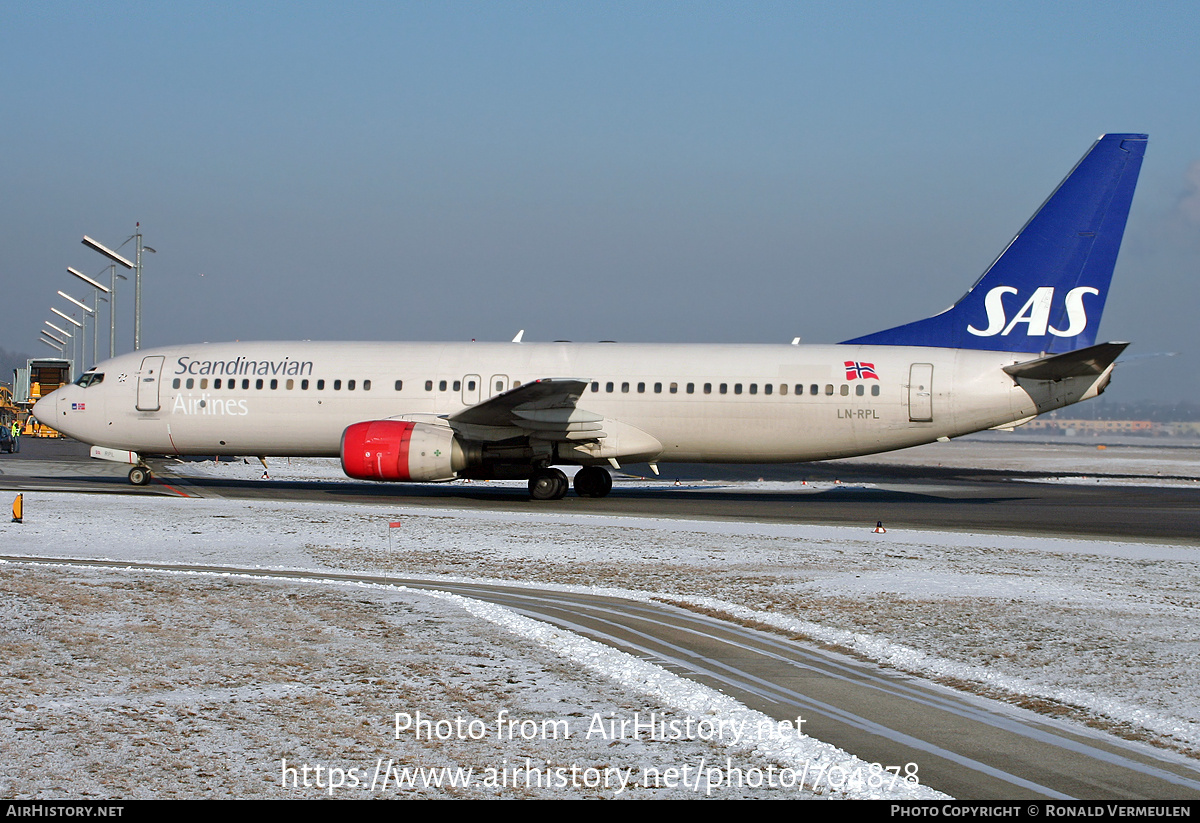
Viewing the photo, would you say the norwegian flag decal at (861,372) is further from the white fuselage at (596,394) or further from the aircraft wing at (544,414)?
the aircraft wing at (544,414)

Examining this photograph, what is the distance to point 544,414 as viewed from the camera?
23.8 meters

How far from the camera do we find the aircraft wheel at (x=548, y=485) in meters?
24.3

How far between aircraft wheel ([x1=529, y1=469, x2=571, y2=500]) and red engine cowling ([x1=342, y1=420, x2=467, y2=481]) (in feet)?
7.27

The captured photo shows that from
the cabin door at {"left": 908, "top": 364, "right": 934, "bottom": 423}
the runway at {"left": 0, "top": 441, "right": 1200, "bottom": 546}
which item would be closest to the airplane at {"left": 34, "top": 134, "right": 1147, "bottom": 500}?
the cabin door at {"left": 908, "top": 364, "right": 934, "bottom": 423}

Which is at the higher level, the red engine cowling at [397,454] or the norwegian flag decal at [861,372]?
the norwegian flag decal at [861,372]

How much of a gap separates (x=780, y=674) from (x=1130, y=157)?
20.2 meters

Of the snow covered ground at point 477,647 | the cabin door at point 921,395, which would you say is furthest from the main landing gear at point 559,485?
the cabin door at point 921,395

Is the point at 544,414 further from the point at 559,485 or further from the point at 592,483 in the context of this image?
the point at 592,483

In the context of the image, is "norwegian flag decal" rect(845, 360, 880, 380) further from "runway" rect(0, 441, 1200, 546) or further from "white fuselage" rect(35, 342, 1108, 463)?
"runway" rect(0, 441, 1200, 546)

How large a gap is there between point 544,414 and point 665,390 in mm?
2896

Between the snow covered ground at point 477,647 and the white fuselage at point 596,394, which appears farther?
the white fuselage at point 596,394

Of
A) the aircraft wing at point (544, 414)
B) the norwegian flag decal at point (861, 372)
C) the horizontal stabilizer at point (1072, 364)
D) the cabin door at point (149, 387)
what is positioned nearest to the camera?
the horizontal stabilizer at point (1072, 364)

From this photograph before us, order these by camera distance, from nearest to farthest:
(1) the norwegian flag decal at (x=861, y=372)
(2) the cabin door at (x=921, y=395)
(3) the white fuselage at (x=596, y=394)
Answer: (2) the cabin door at (x=921, y=395) → (3) the white fuselage at (x=596, y=394) → (1) the norwegian flag decal at (x=861, y=372)

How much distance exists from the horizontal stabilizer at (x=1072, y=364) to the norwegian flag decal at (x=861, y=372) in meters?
2.85
